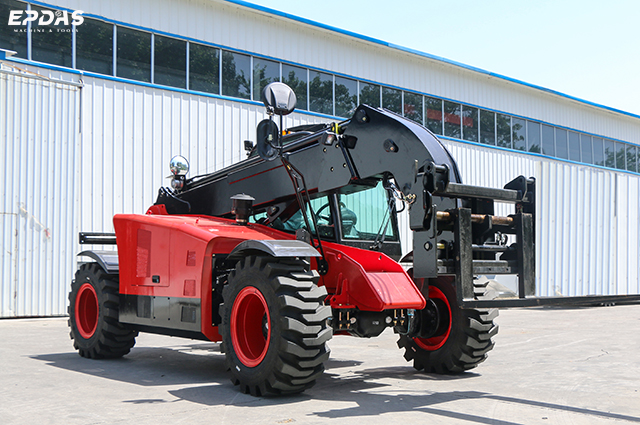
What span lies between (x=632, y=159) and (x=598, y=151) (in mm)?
3979

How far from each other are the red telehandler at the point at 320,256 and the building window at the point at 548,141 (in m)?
23.9

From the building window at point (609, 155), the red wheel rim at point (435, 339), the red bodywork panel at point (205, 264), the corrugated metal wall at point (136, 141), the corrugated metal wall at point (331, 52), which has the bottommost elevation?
the red wheel rim at point (435, 339)

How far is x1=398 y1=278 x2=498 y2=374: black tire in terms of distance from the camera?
25.2 feet

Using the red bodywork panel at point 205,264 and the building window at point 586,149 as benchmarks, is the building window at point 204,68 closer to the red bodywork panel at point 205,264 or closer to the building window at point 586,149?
the red bodywork panel at point 205,264

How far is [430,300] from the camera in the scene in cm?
801

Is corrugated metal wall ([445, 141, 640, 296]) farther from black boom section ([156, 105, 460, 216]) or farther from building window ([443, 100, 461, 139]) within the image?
black boom section ([156, 105, 460, 216])

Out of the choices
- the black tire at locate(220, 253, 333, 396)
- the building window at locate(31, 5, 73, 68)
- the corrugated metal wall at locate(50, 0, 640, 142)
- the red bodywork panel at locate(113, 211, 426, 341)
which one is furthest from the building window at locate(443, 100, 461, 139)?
the black tire at locate(220, 253, 333, 396)

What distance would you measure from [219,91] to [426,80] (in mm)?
9570

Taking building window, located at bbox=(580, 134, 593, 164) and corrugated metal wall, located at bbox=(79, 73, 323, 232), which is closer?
corrugated metal wall, located at bbox=(79, 73, 323, 232)

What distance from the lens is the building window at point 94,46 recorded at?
16812mm

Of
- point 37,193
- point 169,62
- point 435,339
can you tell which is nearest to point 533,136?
point 169,62

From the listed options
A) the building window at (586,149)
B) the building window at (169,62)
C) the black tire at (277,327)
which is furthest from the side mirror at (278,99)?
the building window at (586,149)

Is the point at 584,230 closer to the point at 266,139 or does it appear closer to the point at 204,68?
the point at 204,68

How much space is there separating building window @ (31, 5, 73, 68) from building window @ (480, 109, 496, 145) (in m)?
16.7
